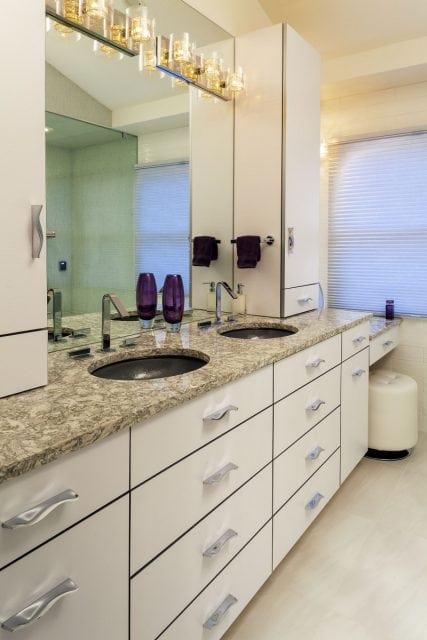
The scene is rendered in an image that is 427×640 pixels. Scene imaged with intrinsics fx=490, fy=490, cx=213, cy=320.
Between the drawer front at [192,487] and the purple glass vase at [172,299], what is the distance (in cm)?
64

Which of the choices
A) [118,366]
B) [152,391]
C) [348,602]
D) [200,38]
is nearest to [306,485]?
[348,602]

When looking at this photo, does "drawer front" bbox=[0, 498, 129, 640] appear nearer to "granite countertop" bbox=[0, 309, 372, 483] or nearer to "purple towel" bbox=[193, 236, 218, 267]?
"granite countertop" bbox=[0, 309, 372, 483]

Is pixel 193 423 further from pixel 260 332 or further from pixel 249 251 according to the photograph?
pixel 249 251

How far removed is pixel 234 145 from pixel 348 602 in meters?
2.30

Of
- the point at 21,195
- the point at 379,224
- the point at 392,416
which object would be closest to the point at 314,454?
the point at 392,416

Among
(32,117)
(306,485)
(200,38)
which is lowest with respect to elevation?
(306,485)

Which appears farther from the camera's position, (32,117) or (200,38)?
(200,38)

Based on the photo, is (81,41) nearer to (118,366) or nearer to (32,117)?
(32,117)

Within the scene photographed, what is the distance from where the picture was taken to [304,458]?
6.80 ft

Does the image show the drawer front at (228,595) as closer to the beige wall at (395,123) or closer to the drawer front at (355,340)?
the drawer front at (355,340)

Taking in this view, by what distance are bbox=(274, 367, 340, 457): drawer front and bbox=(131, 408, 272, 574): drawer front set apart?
0.38 ft

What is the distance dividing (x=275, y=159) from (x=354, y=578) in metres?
2.04

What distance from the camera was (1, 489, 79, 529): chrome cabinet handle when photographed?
2.82 ft

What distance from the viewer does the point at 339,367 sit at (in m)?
2.45
